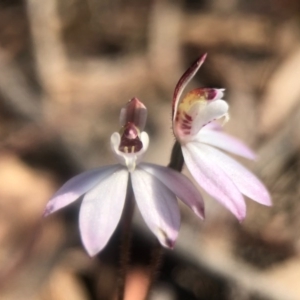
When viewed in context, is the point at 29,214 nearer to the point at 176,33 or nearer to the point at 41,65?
the point at 41,65

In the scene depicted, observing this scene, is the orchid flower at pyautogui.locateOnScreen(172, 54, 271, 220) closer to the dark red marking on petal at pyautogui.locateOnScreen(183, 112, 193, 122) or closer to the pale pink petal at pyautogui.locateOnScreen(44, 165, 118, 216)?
the dark red marking on petal at pyautogui.locateOnScreen(183, 112, 193, 122)

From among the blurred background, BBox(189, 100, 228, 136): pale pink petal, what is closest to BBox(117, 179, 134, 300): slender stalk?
BBox(189, 100, 228, 136): pale pink petal

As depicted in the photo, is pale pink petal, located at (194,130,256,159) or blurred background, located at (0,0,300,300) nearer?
pale pink petal, located at (194,130,256,159)

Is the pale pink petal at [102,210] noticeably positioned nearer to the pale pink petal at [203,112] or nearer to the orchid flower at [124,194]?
the orchid flower at [124,194]

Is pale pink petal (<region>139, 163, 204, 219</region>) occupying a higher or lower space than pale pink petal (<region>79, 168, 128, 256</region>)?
higher

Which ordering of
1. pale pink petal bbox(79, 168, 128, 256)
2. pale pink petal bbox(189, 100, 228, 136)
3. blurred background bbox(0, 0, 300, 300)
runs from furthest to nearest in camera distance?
blurred background bbox(0, 0, 300, 300)
pale pink petal bbox(189, 100, 228, 136)
pale pink petal bbox(79, 168, 128, 256)

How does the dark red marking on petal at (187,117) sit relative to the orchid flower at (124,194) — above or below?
above

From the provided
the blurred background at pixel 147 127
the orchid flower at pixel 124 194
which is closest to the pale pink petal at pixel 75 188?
the orchid flower at pixel 124 194

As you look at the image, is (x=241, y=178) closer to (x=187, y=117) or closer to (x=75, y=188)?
(x=187, y=117)
